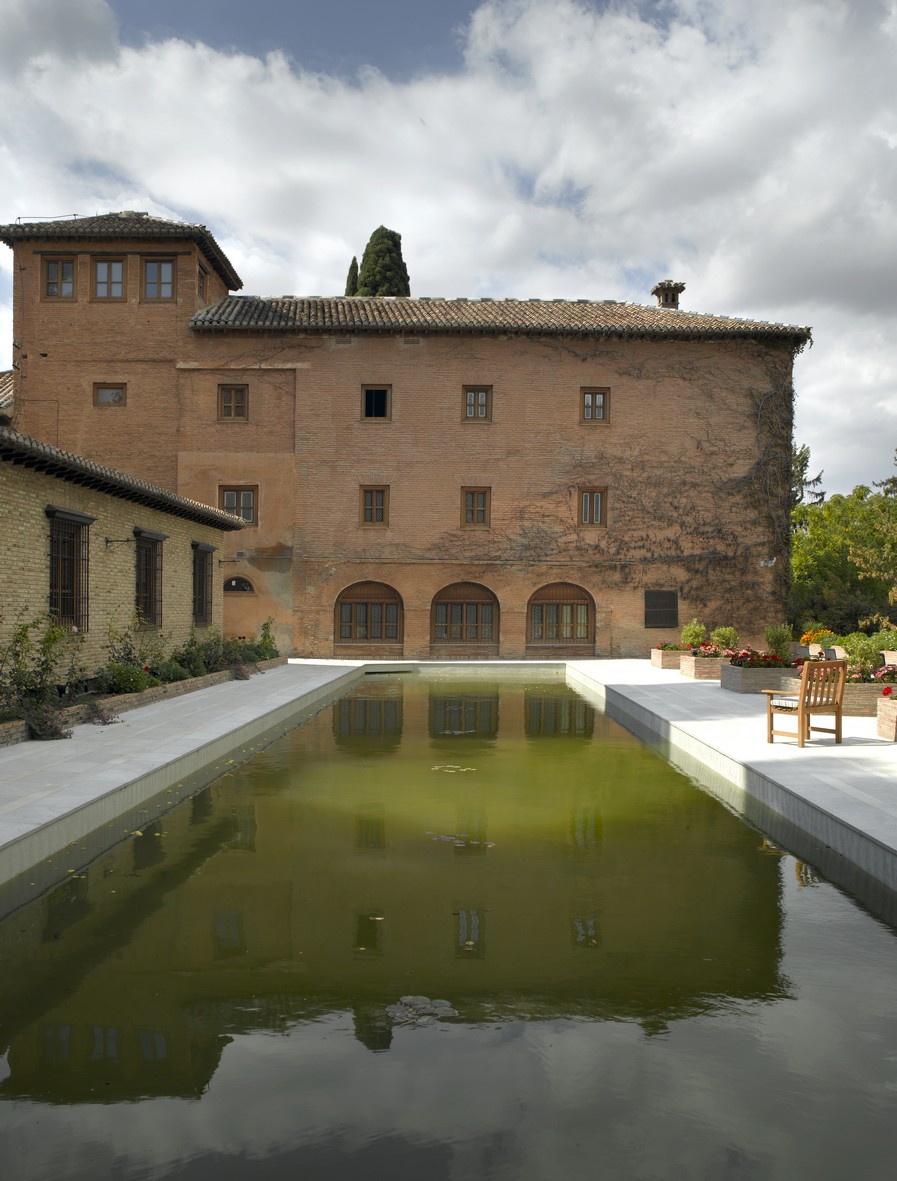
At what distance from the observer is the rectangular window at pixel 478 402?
2803 centimetres

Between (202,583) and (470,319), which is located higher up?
(470,319)

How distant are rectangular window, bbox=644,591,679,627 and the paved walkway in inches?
481

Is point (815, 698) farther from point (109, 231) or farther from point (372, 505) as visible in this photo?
point (109, 231)

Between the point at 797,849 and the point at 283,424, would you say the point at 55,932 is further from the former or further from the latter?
the point at 283,424

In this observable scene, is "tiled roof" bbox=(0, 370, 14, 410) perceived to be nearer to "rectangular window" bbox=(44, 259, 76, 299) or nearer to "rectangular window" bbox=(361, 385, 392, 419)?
"rectangular window" bbox=(44, 259, 76, 299)

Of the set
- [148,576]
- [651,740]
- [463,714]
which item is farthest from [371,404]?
[651,740]

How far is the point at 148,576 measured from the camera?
17484mm

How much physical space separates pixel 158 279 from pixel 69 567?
623 inches

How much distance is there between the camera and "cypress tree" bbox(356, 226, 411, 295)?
35844mm

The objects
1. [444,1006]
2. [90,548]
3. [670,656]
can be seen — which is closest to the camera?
[444,1006]

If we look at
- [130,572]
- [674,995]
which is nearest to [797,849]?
[674,995]

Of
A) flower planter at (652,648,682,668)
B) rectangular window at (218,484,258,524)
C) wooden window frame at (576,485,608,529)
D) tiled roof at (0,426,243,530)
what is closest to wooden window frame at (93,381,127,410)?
rectangular window at (218,484,258,524)

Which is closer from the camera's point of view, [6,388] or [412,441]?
[6,388]

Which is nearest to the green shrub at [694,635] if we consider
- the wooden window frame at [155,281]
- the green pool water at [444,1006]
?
the green pool water at [444,1006]
